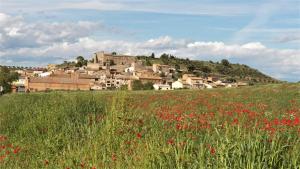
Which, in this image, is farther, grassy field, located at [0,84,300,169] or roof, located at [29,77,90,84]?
roof, located at [29,77,90,84]

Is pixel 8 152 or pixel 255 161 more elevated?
pixel 255 161

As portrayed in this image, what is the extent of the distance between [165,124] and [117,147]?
3.29 metres

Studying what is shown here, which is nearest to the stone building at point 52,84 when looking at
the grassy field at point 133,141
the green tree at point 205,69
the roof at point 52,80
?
the roof at point 52,80

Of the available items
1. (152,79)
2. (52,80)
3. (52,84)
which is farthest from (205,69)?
(52,84)

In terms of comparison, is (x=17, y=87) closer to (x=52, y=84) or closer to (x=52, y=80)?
(x=52, y=80)

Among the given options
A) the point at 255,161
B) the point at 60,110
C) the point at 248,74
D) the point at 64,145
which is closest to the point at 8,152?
the point at 64,145

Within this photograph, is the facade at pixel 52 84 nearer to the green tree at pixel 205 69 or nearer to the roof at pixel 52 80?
the roof at pixel 52 80

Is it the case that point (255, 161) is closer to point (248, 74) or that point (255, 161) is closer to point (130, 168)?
point (130, 168)

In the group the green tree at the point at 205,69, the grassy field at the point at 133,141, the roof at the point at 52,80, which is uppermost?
the green tree at the point at 205,69

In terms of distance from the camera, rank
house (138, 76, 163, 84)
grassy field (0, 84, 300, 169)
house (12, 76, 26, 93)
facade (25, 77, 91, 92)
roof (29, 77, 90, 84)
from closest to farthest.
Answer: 1. grassy field (0, 84, 300, 169)
2. house (12, 76, 26, 93)
3. facade (25, 77, 91, 92)
4. roof (29, 77, 90, 84)
5. house (138, 76, 163, 84)

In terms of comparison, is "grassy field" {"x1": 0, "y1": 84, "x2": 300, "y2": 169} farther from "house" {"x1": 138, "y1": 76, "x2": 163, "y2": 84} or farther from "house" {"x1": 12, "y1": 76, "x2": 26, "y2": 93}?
"house" {"x1": 138, "y1": 76, "x2": 163, "y2": 84}

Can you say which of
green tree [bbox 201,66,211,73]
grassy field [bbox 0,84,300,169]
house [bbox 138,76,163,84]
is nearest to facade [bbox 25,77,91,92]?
house [bbox 138,76,163,84]

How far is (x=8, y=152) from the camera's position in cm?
1062

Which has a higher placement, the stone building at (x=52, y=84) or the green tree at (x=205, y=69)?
the green tree at (x=205, y=69)
